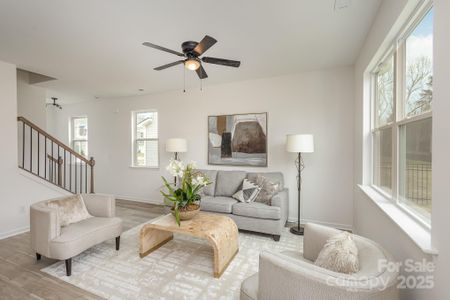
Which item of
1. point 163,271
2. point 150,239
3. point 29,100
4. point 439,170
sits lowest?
point 163,271

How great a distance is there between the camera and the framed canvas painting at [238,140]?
4090 millimetres

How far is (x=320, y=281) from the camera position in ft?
3.56

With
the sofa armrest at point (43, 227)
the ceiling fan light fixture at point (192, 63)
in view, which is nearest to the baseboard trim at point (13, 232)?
the sofa armrest at point (43, 227)

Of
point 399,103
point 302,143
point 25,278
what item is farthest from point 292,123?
point 25,278

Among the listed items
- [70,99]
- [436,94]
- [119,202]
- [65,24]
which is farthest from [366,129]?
[70,99]

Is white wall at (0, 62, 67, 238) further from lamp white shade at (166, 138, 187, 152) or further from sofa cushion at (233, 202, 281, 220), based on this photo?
sofa cushion at (233, 202, 281, 220)

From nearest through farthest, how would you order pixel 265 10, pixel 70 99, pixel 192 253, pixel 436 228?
pixel 436 228
pixel 265 10
pixel 192 253
pixel 70 99

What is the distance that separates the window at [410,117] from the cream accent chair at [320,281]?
1.75ft

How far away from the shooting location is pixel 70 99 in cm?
576

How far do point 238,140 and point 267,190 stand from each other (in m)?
1.25

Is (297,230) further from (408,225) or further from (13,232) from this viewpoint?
(13,232)

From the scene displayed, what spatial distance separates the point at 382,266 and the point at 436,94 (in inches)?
36.5

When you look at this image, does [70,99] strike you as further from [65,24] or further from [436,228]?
[436,228]

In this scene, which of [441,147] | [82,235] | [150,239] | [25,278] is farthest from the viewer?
[150,239]
